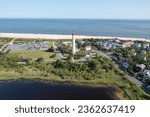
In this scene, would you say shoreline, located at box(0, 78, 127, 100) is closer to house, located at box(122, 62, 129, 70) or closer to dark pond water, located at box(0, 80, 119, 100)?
dark pond water, located at box(0, 80, 119, 100)

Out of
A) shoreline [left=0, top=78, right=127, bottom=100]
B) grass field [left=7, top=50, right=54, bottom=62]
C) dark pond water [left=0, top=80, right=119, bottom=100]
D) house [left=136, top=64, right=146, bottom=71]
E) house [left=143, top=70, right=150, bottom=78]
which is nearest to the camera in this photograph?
dark pond water [left=0, top=80, right=119, bottom=100]

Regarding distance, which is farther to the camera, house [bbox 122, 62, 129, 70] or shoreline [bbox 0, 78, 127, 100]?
house [bbox 122, 62, 129, 70]

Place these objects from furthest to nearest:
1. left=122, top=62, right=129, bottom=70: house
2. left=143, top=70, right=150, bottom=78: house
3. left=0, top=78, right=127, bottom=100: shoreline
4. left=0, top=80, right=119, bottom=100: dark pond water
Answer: left=122, top=62, right=129, bottom=70: house
left=143, top=70, right=150, bottom=78: house
left=0, top=78, right=127, bottom=100: shoreline
left=0, top=80, right=119, bottom=100: dark pond water

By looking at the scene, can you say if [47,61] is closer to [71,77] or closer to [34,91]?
[71,77]

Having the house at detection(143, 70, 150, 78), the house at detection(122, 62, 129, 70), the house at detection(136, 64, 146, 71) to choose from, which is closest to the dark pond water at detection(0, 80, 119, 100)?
the house at detection(143, 70, 150, 78)

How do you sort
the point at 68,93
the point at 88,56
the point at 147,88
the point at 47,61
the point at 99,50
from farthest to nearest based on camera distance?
the point at 99,50, the point at 88,56, the point at 47,61, the point at 147,88, the point at 68,93

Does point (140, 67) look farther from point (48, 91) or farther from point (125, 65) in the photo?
point (48, 91)

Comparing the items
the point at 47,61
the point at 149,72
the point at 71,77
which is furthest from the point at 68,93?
the point at 47,61

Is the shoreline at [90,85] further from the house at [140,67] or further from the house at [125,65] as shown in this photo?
the house at [125,65]

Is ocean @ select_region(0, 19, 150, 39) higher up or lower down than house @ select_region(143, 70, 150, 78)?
lower down
